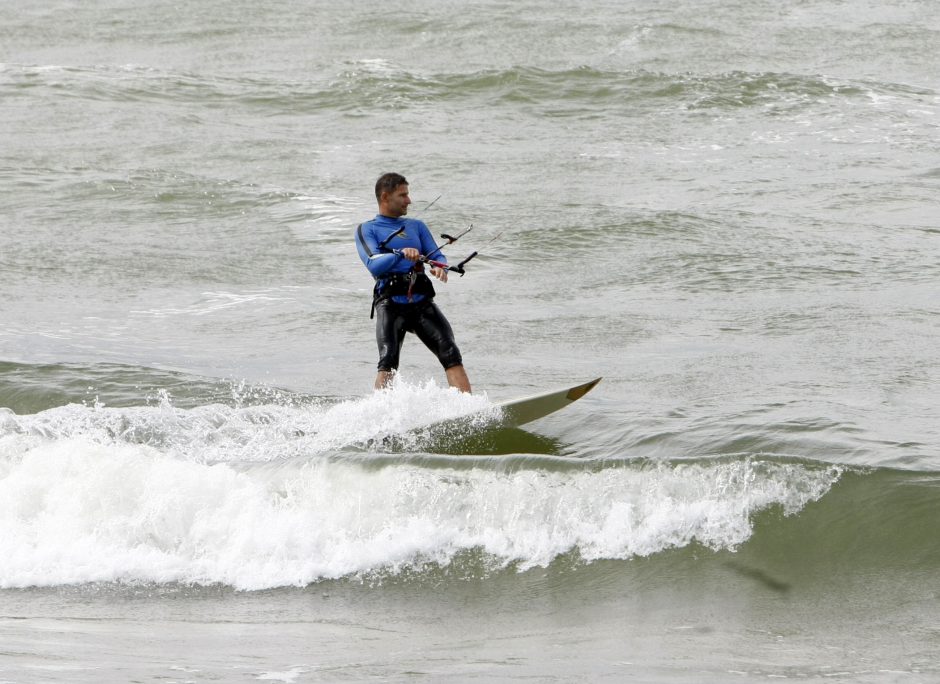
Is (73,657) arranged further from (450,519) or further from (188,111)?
(188,111)

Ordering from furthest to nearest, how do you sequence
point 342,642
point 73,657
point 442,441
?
point 442,441, point 342,642, point 73,657

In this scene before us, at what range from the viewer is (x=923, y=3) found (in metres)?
35.9

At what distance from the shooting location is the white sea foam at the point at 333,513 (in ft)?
27.9

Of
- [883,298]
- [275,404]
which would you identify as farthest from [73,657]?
[883,298]

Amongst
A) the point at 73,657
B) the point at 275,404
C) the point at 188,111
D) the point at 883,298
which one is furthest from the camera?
the point at 188,111

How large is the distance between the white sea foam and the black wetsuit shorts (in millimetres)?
1093

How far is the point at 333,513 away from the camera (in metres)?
9.08

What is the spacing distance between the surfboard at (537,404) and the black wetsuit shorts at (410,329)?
22.5 inches

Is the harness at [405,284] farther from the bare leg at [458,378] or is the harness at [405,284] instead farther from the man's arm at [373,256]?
the bare leg at [458,378]

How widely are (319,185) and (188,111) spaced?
23.2ft

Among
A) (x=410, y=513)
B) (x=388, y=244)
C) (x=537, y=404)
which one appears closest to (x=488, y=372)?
(x=537, y=404)

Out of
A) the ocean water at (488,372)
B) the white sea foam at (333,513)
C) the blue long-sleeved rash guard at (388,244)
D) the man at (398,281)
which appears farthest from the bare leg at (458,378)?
the white sea foam at (333,513)

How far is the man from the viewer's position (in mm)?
10055

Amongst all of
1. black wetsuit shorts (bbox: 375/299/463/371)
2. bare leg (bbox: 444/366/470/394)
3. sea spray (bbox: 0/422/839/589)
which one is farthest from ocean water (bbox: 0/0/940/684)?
black wetsuit shorts (bbox: 375/299/463/371)
